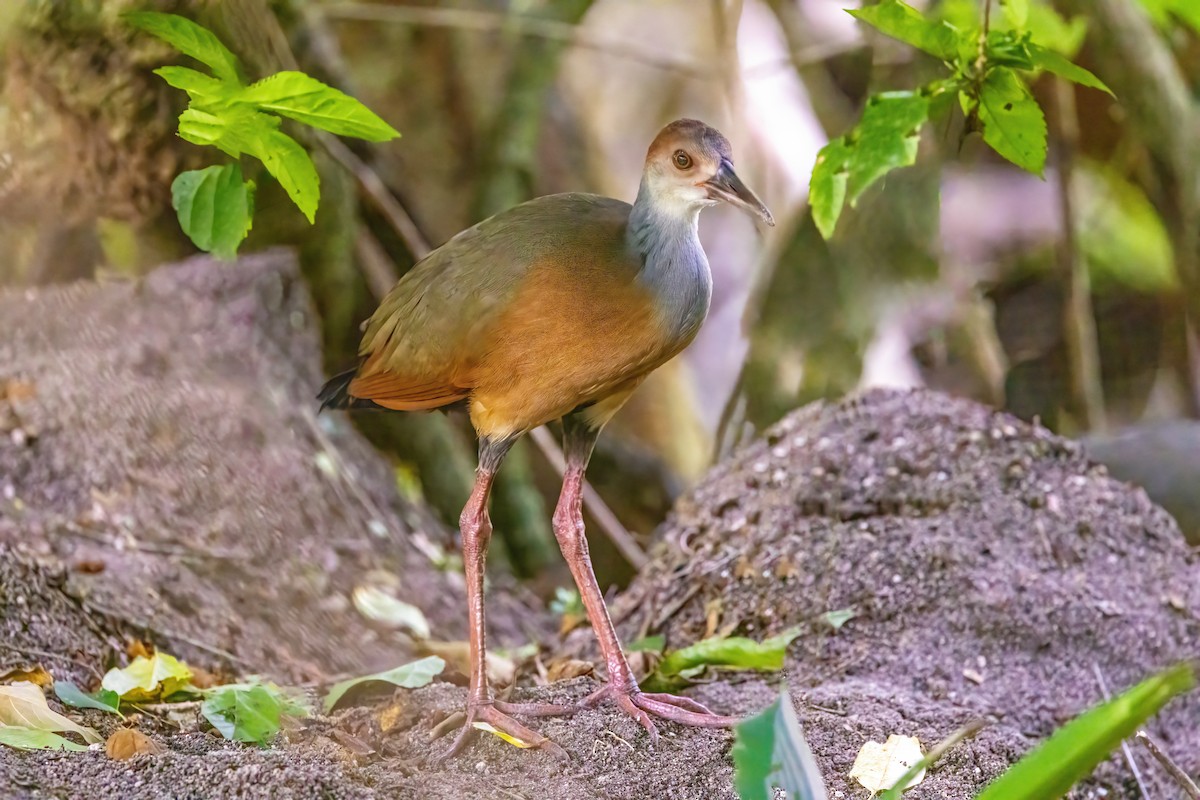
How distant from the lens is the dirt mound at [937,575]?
3518mm

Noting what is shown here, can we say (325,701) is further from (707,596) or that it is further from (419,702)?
(707,596)

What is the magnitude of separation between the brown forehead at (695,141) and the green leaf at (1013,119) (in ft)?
2.16

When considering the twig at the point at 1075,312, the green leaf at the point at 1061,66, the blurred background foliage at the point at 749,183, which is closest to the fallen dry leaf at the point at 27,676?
the blurred background foliage at the point at 749,183

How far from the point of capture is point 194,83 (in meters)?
2.50

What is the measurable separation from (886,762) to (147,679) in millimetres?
1896

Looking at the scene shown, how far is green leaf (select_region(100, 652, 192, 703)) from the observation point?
3158 millimetres

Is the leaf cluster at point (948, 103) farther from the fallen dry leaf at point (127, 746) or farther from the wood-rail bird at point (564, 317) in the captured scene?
the fallen dry leaf at point (127, 746)

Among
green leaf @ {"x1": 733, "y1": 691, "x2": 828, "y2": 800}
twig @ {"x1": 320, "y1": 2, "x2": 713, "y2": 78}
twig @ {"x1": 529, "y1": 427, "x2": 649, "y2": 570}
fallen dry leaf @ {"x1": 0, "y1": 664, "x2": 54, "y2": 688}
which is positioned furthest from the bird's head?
twig @ {"x1": 320, "y1": 2, "x2": 713, "y2": 78}

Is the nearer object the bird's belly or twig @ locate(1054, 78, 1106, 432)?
the bird's belly

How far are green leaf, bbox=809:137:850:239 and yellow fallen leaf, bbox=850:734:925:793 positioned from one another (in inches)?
48.3

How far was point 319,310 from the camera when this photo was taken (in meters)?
5.90

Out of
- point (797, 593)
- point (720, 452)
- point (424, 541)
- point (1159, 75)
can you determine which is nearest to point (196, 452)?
point (424, 541)

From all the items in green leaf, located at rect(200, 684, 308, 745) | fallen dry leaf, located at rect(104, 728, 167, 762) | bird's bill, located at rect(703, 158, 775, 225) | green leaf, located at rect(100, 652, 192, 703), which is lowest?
A: green leaf, located at rect(100, 652, 192, 703)

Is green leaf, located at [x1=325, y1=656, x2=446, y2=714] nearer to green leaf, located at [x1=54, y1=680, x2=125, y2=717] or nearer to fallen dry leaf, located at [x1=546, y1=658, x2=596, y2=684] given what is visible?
fallen dry leaf, located at [x1=546, y1=658, x2=596, y2=684]
